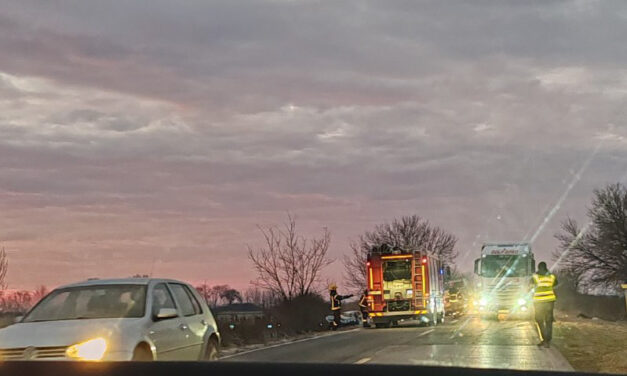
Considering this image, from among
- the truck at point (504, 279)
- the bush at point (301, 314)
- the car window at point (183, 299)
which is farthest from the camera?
the truck at point (504, 279)

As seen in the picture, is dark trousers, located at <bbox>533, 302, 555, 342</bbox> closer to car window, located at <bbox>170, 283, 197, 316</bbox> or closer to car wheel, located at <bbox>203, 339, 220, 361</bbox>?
car wheel, located at <bbox>203, 339, 220, 361</bbox>

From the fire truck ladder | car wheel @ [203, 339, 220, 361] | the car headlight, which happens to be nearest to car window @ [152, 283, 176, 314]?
car wheel @ [203, 339, 220, 361]

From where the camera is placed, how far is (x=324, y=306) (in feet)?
143

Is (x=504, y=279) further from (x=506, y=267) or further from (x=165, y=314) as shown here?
(x=165, y=314)

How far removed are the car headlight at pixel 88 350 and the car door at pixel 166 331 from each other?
30.7 inches

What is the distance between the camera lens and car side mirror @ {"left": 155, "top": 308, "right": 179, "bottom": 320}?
32.2 feet

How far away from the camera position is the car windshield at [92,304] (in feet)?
32.4

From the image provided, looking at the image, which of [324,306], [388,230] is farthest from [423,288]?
[388,230]

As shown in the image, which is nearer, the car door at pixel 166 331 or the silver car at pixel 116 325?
the silver car at pixel 116 325

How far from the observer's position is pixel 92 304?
1008cm

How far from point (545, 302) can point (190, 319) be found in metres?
11.7

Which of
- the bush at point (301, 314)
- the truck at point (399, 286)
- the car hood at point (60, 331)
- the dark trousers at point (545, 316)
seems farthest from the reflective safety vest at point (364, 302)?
the car hood at point (60, 331)

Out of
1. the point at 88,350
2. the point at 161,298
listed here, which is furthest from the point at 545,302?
the point at 88,350

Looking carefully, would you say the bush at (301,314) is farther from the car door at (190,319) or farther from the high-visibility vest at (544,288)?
the car door at (190,319)
